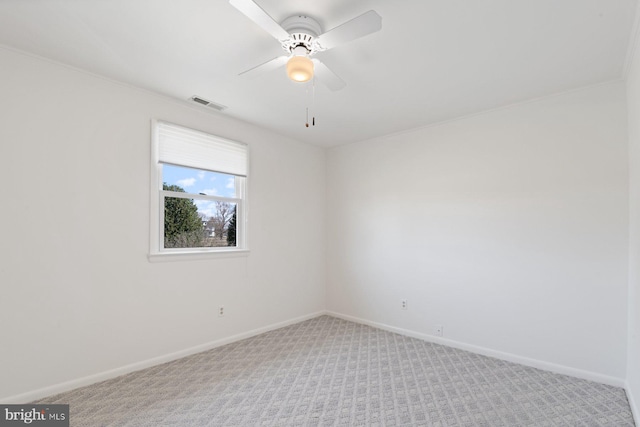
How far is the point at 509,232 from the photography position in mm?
3170

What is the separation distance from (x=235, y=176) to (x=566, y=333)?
3705mm

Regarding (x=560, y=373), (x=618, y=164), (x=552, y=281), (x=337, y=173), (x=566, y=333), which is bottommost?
(x=560, y=373)

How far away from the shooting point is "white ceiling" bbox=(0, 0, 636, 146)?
1.83 meters

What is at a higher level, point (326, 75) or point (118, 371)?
point (326, 75)

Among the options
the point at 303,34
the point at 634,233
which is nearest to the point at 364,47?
the point at 303,34

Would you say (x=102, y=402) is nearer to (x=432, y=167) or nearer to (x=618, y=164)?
(x=432, y=167)

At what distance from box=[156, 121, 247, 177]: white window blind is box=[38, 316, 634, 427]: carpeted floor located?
78.0 inches

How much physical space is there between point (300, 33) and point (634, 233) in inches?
112

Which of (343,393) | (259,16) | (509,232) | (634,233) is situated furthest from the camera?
(509,232)

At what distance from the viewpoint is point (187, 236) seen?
330 centimetres

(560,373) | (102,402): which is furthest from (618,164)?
(102,402)

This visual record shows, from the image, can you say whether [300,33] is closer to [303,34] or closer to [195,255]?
[303,34]

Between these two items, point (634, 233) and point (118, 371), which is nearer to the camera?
point (634, 233)

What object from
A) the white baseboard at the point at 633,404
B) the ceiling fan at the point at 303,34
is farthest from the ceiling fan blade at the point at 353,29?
the white baseboard at the point at 633,404
